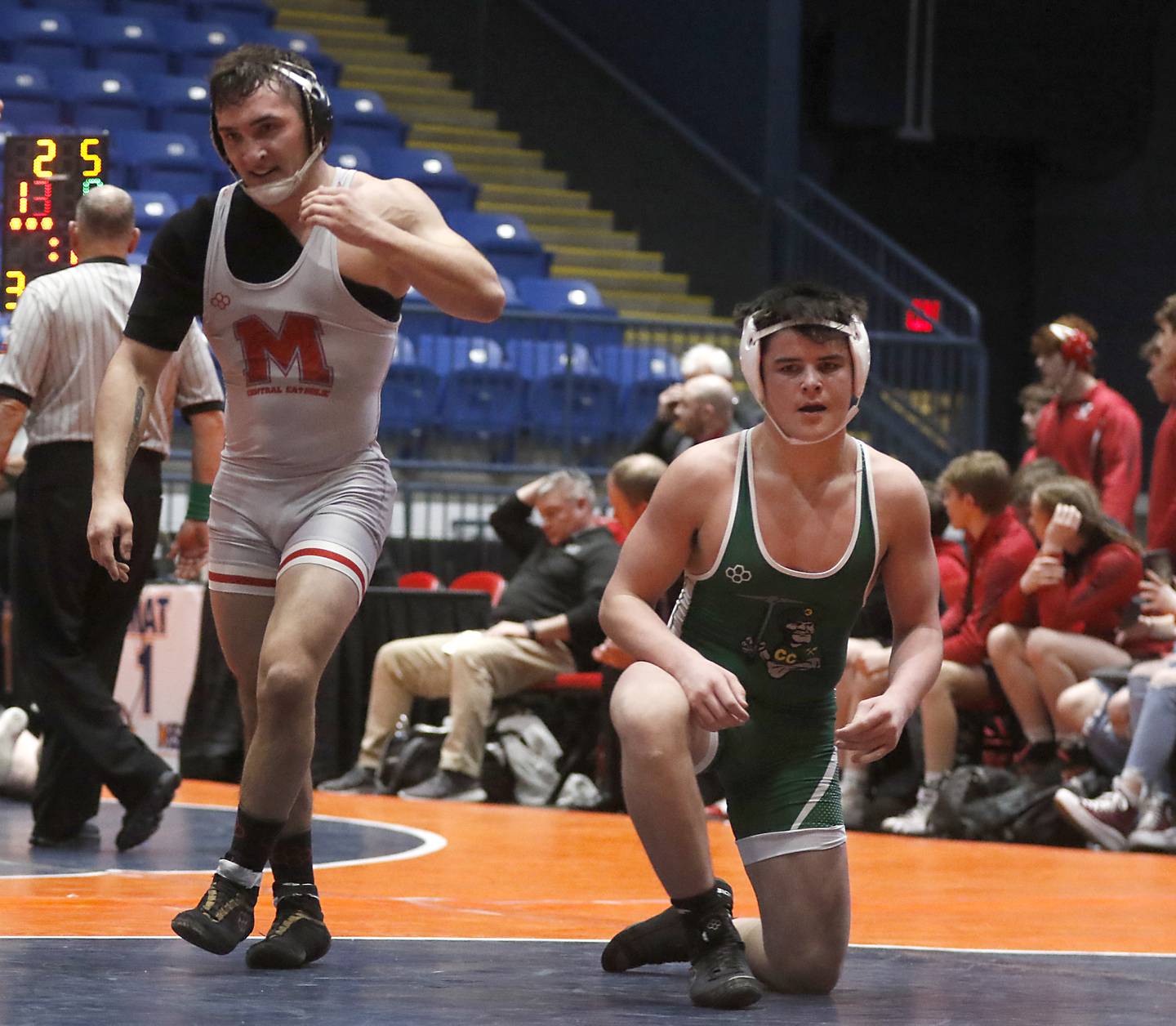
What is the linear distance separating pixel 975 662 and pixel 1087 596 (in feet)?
1.85

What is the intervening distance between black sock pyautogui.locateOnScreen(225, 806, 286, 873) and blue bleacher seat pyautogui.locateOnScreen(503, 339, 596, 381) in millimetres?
8478

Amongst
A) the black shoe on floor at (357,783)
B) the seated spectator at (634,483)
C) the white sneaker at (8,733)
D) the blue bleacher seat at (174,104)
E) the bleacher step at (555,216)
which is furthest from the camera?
the bleacher step at (555,216)

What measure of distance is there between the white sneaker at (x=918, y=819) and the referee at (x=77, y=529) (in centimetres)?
281

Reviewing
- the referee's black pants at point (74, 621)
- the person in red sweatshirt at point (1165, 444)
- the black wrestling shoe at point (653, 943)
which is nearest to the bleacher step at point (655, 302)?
the person in red sweatshirt at point (1165, 444)

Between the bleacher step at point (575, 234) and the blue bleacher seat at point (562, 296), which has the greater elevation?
the bleacher step at point (575, 234)

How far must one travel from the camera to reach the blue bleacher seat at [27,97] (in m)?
14.3

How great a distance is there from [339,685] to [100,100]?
6976mm

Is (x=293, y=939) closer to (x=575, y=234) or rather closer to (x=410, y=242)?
(x=410, y=242)

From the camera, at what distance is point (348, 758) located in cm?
945

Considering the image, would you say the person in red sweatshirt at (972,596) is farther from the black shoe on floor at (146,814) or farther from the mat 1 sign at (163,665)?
the mat 1 sign at (163,665)

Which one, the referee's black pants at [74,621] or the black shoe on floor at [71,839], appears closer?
the referee's black pants at [74,621]

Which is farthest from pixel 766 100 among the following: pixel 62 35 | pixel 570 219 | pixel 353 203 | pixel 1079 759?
pixel 353 203

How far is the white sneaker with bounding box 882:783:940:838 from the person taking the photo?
7.52 metres

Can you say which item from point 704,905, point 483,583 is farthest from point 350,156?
point 704,905
